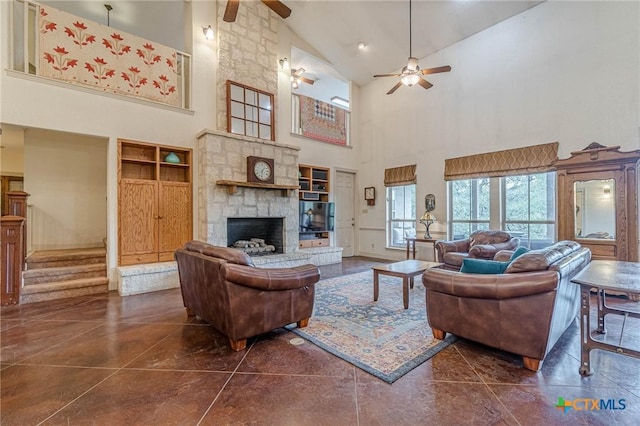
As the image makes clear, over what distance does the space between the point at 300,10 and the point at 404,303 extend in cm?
618

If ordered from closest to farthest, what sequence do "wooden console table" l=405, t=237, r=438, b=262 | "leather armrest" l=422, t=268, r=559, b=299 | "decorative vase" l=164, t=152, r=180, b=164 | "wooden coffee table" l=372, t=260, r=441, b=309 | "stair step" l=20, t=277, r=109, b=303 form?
"leather armrest" l=422, t=268, r=559, b=299
"wooden coffee table" l=372, t=260, r=441, b=309
"stair step" l=20, t=277, r=109, b=303
"decorative vase" l=164, t=152, r=180, b=164
"wooden console table" l=405, t=237, r=438, b=262

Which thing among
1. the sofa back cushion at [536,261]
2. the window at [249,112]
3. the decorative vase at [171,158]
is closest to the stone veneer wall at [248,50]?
the window at [249,112]

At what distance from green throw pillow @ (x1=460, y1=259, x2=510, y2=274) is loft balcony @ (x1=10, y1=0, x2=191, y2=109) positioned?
516 cm

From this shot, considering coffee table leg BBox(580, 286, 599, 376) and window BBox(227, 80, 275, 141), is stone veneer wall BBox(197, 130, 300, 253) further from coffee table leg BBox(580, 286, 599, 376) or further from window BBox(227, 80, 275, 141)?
coffee table leg BBox(580, 286, 599, 376)

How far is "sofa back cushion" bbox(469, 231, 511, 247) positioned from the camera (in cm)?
483

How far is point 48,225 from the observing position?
5195 millimetres

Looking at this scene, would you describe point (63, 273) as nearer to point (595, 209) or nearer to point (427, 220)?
point (427, 220)

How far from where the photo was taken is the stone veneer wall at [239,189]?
493 centimetres

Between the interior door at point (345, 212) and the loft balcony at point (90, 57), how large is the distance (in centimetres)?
423

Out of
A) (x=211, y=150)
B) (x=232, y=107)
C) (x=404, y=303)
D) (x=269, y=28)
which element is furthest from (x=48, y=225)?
(x=404, y=303)

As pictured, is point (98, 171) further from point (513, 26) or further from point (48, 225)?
point (513, 26)

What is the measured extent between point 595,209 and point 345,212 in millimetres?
4971

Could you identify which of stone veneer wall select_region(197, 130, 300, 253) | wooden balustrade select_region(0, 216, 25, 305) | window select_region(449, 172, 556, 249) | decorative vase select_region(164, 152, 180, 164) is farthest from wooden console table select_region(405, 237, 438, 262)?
wooden balustrade select_region(0, 216, 25, 305)

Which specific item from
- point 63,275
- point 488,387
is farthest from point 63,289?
point 488,387
